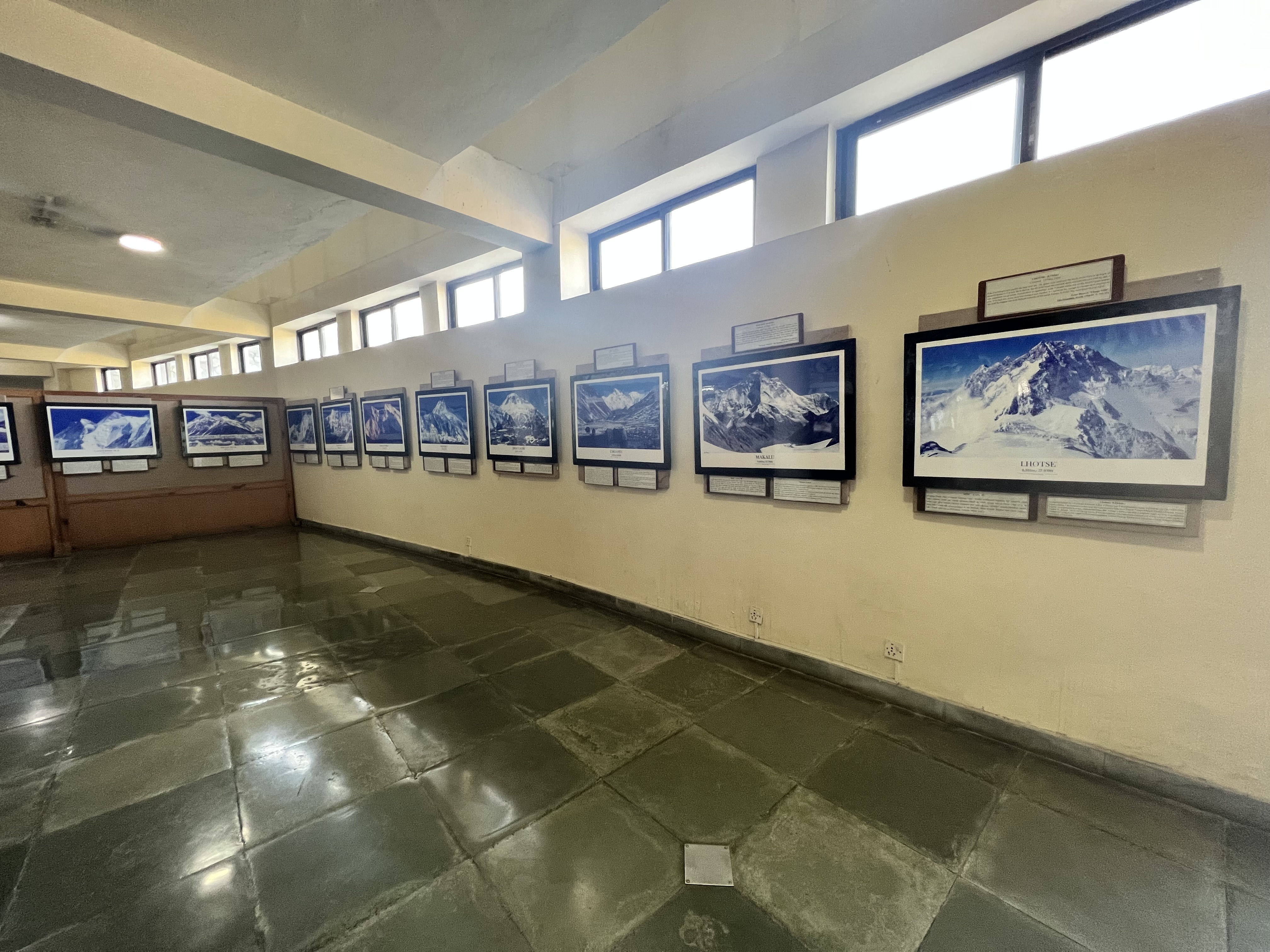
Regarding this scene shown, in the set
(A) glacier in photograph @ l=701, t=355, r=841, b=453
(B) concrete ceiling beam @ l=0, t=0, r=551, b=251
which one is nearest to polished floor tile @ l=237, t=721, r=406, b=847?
(A) glacier in photograph @ l=701, t=355, r=841, b=453

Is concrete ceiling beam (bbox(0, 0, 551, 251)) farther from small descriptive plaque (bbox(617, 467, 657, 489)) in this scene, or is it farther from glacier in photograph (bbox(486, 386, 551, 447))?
small descriptive plaque (bbox(617, 467, 657, 489))

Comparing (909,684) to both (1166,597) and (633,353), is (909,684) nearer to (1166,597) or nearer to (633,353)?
(1166,597)

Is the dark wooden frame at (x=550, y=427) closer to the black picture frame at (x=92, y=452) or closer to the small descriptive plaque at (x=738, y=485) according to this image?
the small descriptive plaque at (x=738, y=485)

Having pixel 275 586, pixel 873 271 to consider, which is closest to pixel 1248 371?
pixel 873 271

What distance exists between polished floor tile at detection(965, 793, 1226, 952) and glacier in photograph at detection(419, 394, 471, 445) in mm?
4981

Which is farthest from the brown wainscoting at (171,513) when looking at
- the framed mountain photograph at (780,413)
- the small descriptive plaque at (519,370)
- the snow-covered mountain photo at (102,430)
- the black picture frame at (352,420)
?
the framed mountain photograph at (780,413)

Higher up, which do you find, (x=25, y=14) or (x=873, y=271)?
(x=25, y=14)

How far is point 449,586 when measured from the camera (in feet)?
15.9

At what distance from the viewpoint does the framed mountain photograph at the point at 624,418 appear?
3.56 m

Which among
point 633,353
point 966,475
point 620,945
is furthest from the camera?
Answer: point 633,353

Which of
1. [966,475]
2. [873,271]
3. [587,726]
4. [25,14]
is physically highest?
[25,14]

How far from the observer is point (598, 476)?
4.09 metres

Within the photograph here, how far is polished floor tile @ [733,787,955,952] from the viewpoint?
4.78ft

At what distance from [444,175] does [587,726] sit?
149 inches
